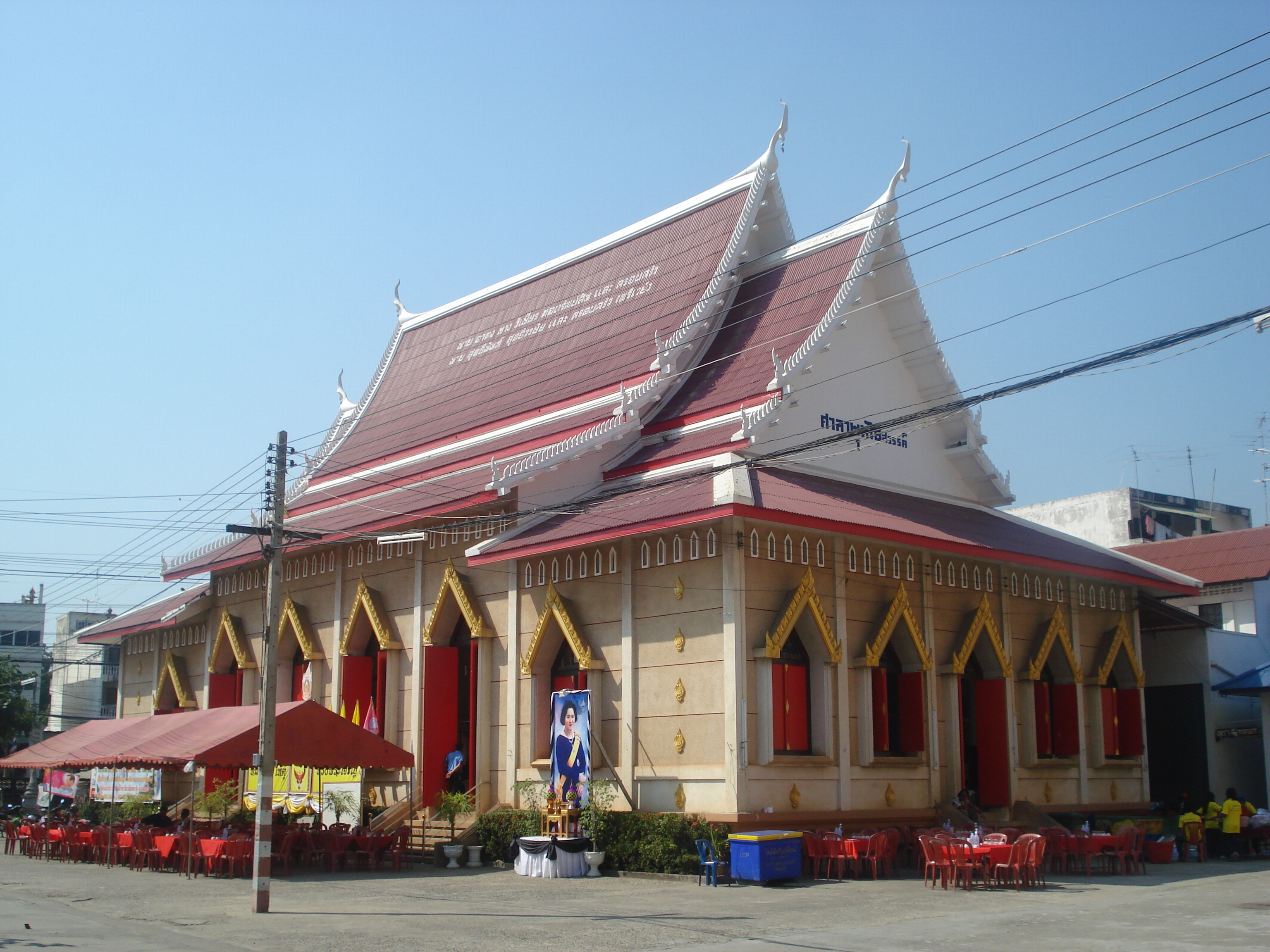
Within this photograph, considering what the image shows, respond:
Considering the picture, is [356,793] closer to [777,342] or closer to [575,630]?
[575,630]

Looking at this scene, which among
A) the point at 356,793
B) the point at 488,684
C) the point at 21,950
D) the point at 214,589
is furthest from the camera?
the point at 214,589

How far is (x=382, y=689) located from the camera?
75.5 feet

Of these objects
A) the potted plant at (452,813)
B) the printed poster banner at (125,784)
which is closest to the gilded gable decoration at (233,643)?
the printed poster banner at (125,784)

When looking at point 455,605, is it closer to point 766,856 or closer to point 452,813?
point 452,813

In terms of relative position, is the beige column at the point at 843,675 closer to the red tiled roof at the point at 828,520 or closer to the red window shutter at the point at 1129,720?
the red tiled roof at the point at 828,520

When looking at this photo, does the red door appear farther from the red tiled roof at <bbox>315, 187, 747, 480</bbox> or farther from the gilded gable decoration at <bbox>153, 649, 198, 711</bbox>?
the gilded gable decoration at <bbox>153, 649, 198, 711</bbox>

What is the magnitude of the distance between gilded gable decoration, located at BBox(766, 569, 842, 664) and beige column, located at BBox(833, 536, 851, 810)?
7.7 inches

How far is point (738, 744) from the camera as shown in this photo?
55.9 ft

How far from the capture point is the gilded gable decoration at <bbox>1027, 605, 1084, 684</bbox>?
2225cm

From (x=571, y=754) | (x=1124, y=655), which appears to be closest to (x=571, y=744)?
(x=571, y=754)

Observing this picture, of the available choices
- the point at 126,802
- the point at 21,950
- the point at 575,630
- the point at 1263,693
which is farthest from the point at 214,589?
the point at 1263,693

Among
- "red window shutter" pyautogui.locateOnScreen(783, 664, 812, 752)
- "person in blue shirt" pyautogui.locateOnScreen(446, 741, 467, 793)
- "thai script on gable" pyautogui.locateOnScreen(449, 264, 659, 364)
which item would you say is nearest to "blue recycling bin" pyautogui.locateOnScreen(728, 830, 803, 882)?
"red window shutter" pyautogui.locateOnScreen(783, 664, 812, 752)

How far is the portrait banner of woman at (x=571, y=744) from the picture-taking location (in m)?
18.4

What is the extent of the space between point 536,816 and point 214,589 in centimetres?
1320
